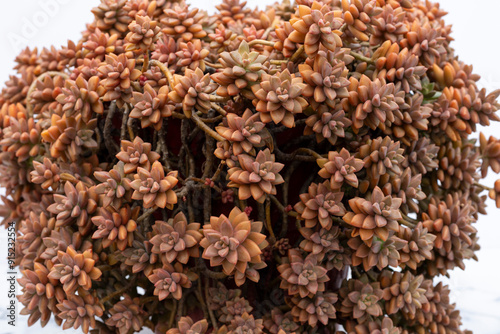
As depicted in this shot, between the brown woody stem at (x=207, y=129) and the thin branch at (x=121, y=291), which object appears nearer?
the brown woody stem at (x=207, y=129)

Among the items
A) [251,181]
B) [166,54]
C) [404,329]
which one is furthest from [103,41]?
[404,329]

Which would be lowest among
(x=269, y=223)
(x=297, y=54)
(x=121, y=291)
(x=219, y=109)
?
(x=121, y=291)

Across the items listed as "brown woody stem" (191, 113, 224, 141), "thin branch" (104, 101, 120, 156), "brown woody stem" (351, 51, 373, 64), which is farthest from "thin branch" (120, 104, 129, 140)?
"brown woody stem" (351, 51, 373, 64)

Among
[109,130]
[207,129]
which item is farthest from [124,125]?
[207,129]

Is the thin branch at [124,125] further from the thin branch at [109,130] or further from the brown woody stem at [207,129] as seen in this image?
the brown woody stem at [207,129]

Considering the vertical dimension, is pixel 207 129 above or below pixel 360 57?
below

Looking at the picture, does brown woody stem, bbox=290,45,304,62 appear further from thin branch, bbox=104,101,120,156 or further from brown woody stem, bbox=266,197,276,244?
thin branch, bbox=104,101,120,156

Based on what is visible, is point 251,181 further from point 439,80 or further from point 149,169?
point 439,80

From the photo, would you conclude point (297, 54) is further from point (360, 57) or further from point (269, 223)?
point (269, 223)

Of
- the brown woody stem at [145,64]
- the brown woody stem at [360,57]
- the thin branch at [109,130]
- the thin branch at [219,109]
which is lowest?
the thin branch at [109,130]

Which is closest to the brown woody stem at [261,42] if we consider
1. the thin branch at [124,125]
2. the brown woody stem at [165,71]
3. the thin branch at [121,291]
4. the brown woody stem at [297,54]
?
the brown woody stem at [297,54]

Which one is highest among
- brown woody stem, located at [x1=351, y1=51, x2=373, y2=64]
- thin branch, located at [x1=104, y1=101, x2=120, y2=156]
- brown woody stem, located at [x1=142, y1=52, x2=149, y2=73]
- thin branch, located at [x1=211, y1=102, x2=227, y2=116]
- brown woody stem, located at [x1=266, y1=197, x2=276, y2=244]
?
brown woody stem, located at [x1=351, y1=51, x2=373, y2=64]
